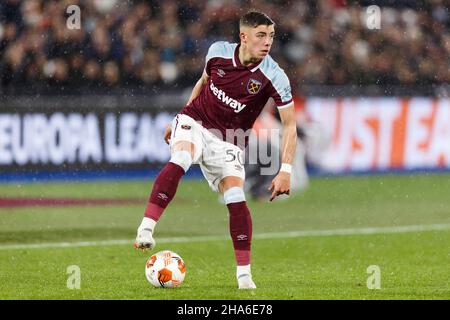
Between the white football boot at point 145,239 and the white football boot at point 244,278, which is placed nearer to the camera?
the white football boot at point 145,239

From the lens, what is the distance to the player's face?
324 inches

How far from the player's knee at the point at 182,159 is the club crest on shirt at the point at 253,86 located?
2.25 ft

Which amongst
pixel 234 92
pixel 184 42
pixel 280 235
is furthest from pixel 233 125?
pixel 184 42

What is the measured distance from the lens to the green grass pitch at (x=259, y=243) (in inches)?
334

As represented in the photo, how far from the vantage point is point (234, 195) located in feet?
27.1

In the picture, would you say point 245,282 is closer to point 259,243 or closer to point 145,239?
point 145,239

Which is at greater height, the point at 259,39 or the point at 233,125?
the point at 259,39

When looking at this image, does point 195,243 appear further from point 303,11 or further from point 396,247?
point 303,11

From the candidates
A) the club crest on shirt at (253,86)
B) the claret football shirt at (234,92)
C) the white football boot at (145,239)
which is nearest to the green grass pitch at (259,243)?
the white football boot at (145,239)

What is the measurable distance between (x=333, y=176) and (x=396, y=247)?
652cm

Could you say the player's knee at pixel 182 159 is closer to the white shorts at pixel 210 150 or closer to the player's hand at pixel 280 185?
the white shorts at pixel 210 150

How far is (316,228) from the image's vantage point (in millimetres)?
13602

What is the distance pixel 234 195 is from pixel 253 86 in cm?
84

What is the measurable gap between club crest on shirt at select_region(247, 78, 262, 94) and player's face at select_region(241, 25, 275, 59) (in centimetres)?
21
